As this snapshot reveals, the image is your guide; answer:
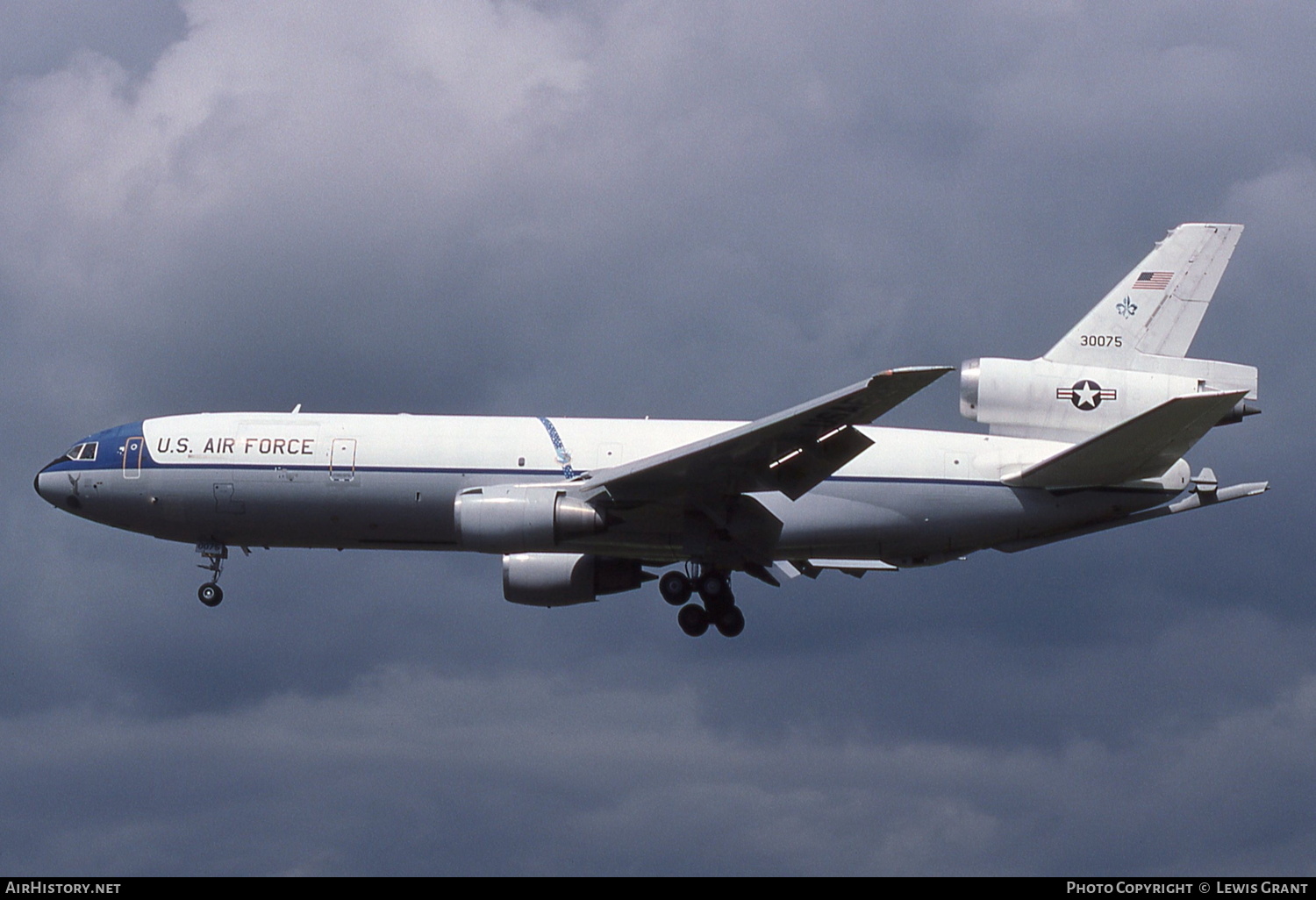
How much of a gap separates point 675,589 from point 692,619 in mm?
895

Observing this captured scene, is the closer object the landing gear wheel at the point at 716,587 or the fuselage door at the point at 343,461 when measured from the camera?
the fuselage door at the point at 343,461

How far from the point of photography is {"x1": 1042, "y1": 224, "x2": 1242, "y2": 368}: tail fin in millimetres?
40188

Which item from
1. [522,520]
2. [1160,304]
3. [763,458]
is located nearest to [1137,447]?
[1160,304]

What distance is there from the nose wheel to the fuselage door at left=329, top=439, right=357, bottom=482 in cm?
829

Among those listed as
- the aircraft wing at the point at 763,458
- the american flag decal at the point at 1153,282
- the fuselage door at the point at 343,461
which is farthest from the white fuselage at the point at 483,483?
the american flag decal at the point at 1153,282

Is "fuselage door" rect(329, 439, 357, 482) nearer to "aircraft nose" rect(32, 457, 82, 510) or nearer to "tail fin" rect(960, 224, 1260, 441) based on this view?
"aircraft nose" rect(32, 457, 82, 510)

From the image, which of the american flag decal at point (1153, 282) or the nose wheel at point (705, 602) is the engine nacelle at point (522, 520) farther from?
the american flag decal at point (1153, 282)

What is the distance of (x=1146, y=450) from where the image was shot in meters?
36.7

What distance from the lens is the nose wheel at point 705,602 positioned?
1580 inches

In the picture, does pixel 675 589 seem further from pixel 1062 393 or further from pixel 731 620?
pixel 1062 393

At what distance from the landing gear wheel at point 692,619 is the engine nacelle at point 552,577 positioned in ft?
7.25

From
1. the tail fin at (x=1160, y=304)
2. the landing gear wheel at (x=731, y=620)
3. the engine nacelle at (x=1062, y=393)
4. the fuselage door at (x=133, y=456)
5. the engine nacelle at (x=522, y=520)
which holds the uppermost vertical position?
the tail fin at (x=1160, y=304)

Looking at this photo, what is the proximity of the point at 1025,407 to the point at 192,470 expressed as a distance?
20.9m

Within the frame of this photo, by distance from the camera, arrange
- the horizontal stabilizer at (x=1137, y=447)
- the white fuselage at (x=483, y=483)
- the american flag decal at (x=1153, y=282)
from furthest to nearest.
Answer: the american flag decal at (x=1153, y=282) → the white fuselage at (x=483, y=483) → the horizontal stabilizer at (x=1137, y=447)
